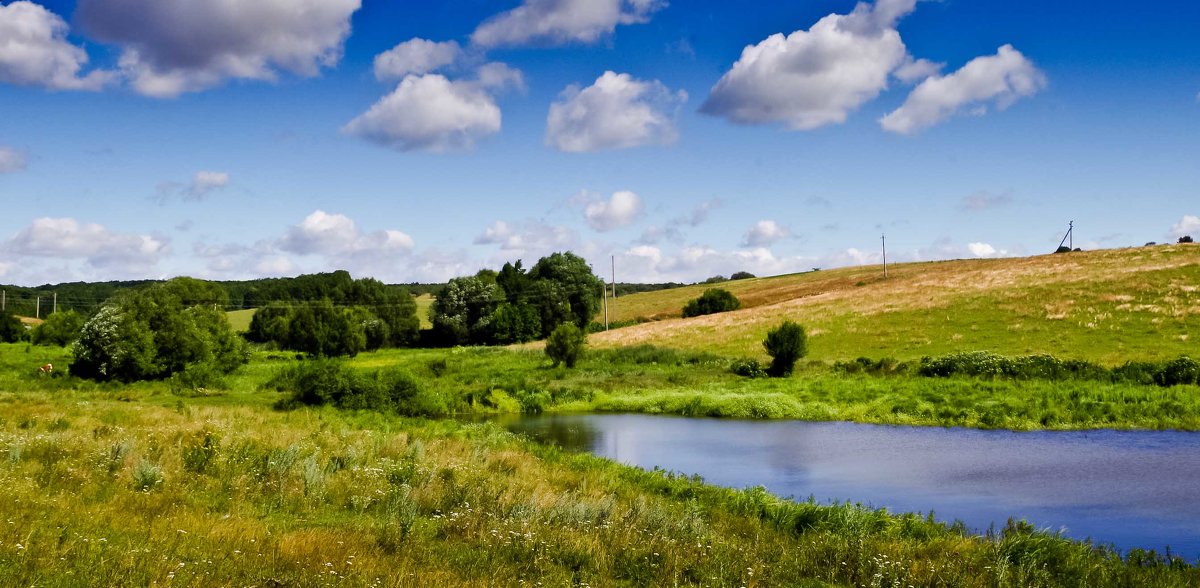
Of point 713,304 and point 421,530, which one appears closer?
point 421,530

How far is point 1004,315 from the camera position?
52.6m

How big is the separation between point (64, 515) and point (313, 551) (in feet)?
11.0

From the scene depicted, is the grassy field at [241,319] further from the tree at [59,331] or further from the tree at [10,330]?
the tree at [59,331]

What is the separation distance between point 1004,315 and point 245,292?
143m

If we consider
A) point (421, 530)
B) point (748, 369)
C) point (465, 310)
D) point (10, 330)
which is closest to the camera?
point (421, 530)

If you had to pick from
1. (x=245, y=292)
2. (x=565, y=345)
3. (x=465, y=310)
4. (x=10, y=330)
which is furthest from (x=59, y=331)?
(x=245, y=292)

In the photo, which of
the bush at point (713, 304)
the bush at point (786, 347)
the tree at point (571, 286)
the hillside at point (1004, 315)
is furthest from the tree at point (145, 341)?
the bush at point (713, 304)

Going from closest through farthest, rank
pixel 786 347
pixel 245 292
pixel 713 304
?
pixel 786 347, pixel 713 304, pixel 245 292

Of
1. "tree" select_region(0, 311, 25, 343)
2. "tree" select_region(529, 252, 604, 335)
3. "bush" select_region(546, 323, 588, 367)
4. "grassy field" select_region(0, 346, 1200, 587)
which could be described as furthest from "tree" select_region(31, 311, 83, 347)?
"grassy field" select_region(0, 346, 1200, 587)

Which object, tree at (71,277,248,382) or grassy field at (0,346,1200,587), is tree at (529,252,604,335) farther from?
grassy field at (0,346,1200,587)

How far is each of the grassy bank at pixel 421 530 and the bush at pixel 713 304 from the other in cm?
6740

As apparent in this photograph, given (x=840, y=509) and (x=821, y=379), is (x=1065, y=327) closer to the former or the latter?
(x=821, y=379)

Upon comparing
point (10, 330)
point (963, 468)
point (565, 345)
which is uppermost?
point (10, 330)

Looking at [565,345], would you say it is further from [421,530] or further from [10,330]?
[10,330]
